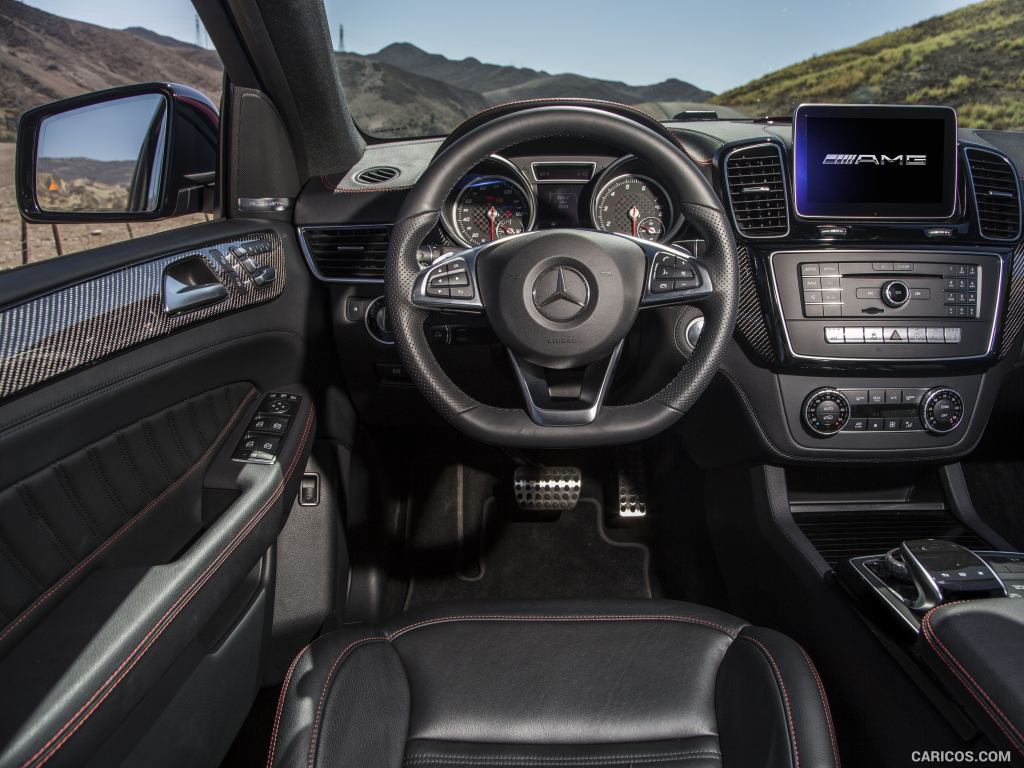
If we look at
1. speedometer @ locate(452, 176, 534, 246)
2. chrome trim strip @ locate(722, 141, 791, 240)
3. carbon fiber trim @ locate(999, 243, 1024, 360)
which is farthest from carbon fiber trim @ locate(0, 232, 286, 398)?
carbon fiber trim @ locate(999, 243, 1024, 360)

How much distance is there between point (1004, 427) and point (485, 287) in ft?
6.00

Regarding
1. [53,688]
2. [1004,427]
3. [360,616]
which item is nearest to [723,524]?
[1004,427]

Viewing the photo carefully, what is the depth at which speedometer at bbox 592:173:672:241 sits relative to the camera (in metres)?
1.83

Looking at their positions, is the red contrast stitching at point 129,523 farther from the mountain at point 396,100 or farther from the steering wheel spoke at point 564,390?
the mountain at point 396,100

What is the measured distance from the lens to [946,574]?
56.6 inches

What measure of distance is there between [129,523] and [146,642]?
0.29m

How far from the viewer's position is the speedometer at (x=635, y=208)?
1.83 m

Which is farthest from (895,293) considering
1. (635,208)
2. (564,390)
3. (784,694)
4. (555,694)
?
(555,694)

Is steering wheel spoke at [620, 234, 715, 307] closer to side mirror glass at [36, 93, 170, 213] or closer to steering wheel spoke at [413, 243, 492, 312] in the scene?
steering wheel spoke at [413, 243, 492, 312]

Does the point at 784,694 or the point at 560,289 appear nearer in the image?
the point at 784,694

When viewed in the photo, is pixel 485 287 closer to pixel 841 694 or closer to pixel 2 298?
pixel 2 298

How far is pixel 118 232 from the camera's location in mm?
1902

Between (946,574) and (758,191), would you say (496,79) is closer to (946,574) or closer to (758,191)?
(758,191)

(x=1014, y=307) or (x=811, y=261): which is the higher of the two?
(x=811, y=261)
